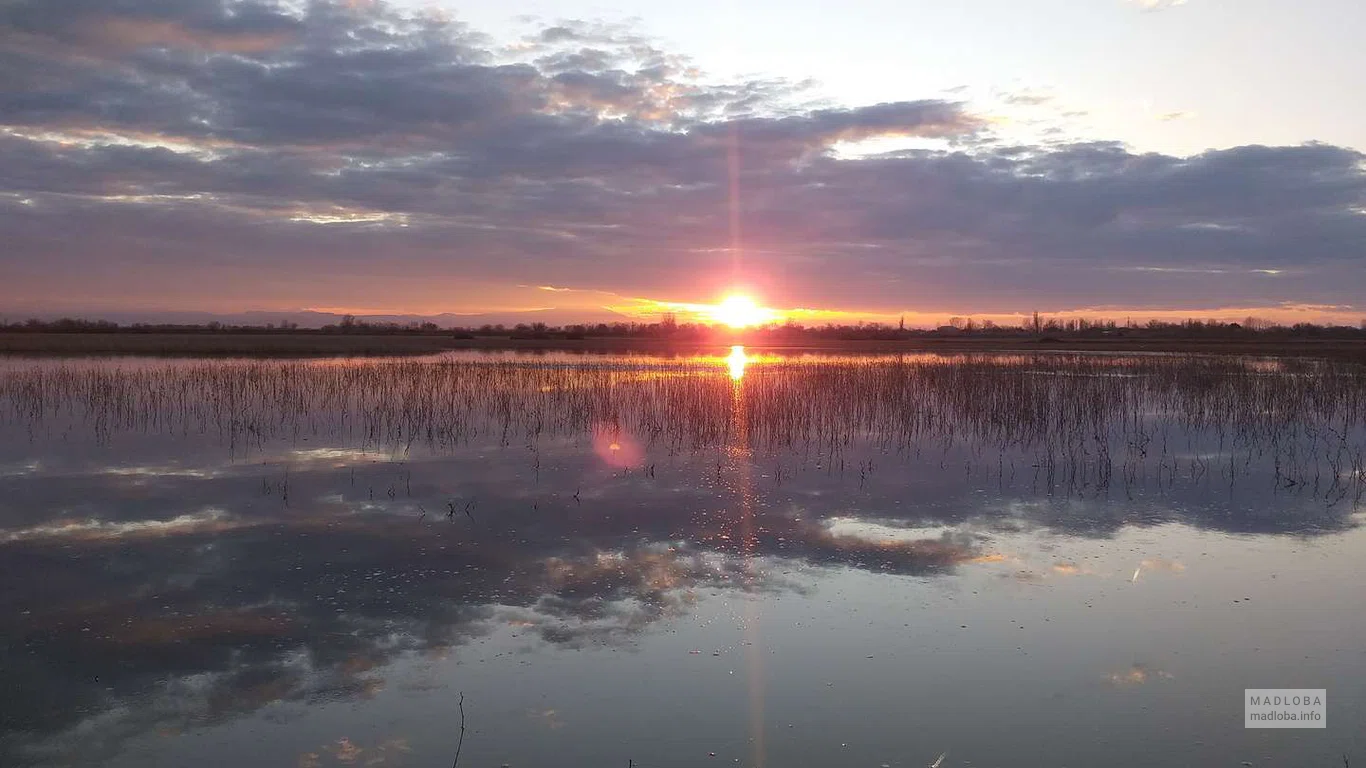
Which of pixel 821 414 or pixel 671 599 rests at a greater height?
pixel 821 414

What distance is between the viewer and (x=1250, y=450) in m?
13.3

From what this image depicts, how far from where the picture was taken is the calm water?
412cm

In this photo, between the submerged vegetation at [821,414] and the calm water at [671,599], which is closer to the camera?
the calm water at [671,599]

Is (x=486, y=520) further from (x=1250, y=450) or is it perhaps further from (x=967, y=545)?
(x=1250, y=450)

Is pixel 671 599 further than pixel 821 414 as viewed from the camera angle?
No

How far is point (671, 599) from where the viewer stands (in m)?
6.08

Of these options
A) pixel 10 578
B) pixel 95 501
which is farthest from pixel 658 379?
pixel 10 578

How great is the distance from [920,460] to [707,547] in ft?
20.1

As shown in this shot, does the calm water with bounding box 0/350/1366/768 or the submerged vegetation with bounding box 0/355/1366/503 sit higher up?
the submerged vegetation with bounding box 0/355/1366/503

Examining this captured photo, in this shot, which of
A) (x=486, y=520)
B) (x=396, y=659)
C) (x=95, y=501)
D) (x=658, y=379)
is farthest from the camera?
(x=658, y=379)

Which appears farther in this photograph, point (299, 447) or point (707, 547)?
point (299, 447)

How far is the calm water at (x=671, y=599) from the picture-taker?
4.12 metres

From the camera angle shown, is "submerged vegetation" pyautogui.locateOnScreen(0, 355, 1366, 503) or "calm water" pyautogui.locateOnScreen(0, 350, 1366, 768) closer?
"calm water" pyautogui.locateOnScreen(0, 350, 1366, 768)

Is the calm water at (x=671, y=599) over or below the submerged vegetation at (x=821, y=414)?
below
